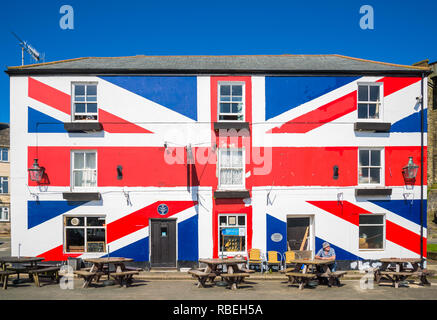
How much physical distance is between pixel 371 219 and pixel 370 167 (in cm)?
202

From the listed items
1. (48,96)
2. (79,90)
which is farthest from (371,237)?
(48,96)

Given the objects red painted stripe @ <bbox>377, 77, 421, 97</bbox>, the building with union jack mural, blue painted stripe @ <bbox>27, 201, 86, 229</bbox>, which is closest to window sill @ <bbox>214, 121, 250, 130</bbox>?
the building with union jack mural

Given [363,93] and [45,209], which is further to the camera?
[363,93]

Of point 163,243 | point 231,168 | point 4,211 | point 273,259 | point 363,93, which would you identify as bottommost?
point 4,211

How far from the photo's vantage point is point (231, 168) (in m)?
13.8

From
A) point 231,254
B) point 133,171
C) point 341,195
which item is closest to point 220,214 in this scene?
point 231,254

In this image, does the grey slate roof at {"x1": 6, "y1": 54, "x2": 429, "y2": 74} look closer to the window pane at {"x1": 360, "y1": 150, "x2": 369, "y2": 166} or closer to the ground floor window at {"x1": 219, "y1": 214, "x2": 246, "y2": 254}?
the window pane at {"x1": 360, "y1": 150, "x2": 369, "y2": 166}

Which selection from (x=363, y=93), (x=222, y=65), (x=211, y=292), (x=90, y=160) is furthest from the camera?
(x=222, y=65)

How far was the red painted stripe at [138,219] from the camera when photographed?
44.3ft

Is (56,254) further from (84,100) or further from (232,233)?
(232,233)

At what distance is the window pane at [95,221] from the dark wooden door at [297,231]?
713 cm

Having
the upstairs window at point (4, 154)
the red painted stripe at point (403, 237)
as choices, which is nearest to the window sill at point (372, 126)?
the red painted stripe at point (403, 237)

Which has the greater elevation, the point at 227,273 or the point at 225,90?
the point at 225,90

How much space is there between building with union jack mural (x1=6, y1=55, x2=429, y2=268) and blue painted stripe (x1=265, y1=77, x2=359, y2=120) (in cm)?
4
